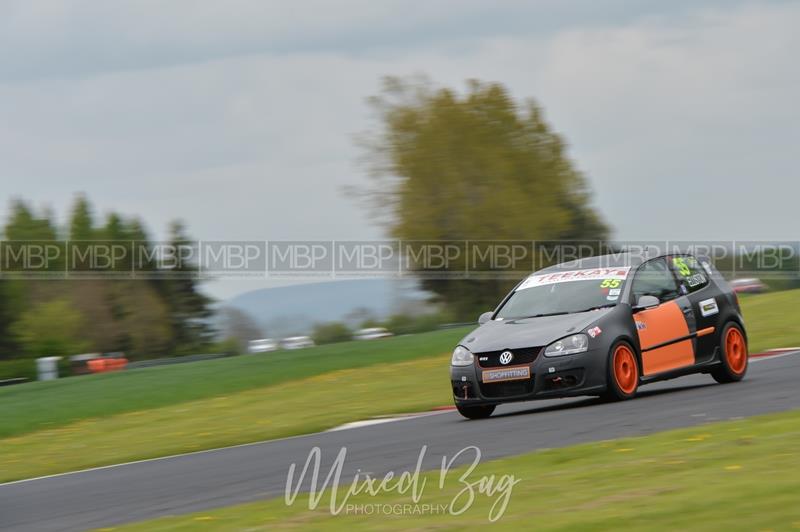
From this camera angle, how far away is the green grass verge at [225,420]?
1402cm

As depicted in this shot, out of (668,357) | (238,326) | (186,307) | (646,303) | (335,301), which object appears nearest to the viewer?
(646,303)

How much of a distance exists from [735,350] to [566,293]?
7.34ft

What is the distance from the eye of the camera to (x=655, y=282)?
45.5 ft

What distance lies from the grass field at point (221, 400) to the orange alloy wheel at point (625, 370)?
137 inches

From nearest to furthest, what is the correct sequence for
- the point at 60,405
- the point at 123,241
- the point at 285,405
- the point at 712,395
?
the point at 712,395 < the point at 285,405 < the point at 60,405 < the point at 123,241

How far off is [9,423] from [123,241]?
99117 mm

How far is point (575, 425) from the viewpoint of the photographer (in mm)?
11266

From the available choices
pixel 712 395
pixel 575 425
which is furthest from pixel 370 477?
pixel 712 395

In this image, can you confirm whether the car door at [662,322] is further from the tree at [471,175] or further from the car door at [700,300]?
the tree at [471,175]

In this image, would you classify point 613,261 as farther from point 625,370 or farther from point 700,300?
point 625,370

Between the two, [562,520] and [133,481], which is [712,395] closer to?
[133,481]

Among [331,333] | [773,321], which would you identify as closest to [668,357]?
[773,321]

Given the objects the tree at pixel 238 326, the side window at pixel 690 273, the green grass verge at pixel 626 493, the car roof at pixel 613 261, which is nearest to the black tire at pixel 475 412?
the car roof at pixel 613 261

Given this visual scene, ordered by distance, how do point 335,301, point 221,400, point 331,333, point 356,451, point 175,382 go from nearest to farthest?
point 356,451 → point 221,400 → point 175,382 → point 331,333 → point 335,301
